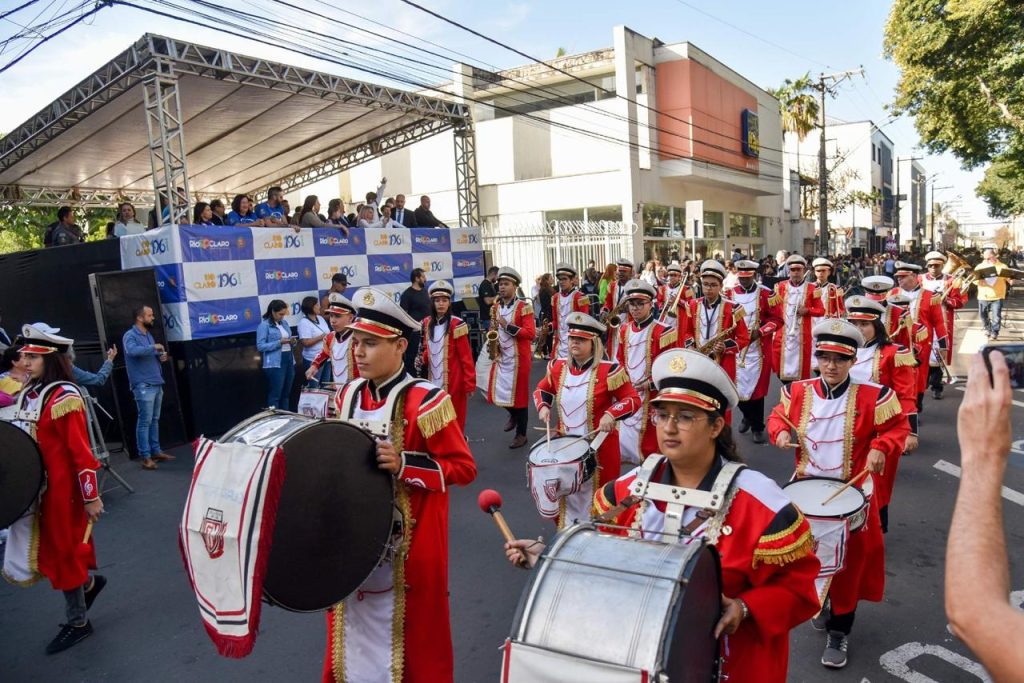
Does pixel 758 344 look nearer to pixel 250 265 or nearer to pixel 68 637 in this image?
pixel 250 265

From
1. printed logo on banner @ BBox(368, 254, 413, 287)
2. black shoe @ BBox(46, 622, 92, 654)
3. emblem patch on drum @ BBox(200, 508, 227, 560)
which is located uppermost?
printed logo on banner @ BBox(368, 254, 413, 287)

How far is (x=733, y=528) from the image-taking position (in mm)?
2322

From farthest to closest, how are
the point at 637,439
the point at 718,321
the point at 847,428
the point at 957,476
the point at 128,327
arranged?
the point at 128,327 < the point at 718,321 < the point at 957,476 < the point at 637,439 < the point at 847,428

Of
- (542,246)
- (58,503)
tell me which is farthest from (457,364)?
(542,246)

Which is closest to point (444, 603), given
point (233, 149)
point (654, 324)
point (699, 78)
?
point (654, 324)

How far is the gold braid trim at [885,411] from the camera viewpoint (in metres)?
4.14

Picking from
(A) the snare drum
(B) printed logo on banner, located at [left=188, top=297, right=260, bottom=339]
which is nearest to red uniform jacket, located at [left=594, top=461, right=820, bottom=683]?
(A) the snare drum

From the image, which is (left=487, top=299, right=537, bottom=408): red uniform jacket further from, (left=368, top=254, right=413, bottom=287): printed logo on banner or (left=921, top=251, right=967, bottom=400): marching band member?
(left=921, top=251, right=967, bottom=400): marching band member

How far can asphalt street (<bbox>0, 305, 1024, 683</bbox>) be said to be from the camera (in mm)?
3959

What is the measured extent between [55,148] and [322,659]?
42.1 ft

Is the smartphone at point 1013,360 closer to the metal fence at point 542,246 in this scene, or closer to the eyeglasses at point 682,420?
the eyeglasses at point 682,420

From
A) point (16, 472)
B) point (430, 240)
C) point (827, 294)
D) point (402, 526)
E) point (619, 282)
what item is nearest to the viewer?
point (402, 526)

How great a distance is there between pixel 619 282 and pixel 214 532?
10.7m

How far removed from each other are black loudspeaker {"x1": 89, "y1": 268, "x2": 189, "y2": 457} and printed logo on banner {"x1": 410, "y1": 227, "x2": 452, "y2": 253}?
4894 millimetres
